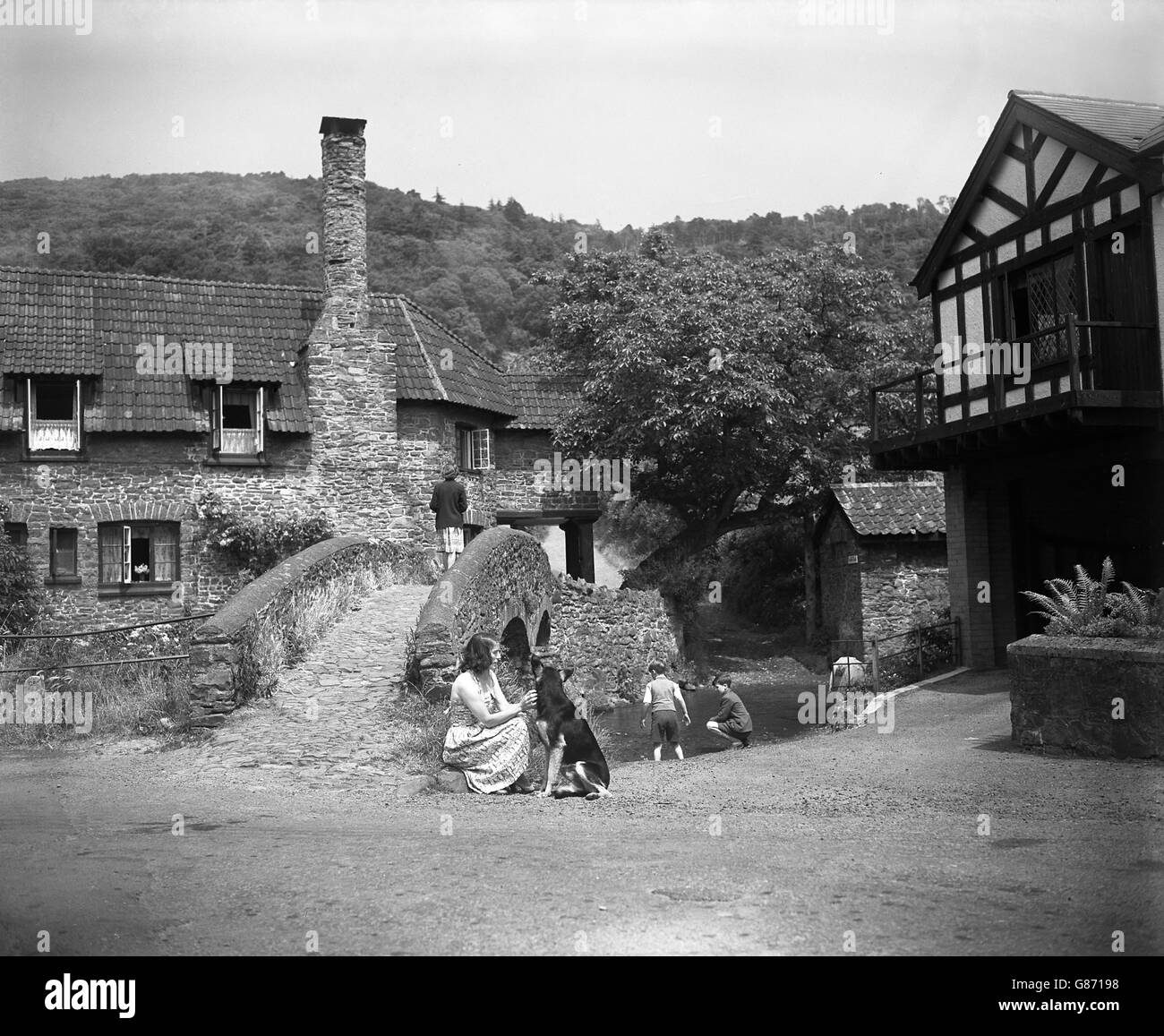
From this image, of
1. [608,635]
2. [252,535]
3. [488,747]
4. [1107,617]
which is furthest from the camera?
[608,635]

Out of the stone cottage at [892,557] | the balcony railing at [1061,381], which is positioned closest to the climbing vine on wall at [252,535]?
the stone cottage at [892,557]

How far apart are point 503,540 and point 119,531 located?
1191 centimetres

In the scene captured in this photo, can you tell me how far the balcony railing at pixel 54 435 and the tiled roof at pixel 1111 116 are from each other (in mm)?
19459

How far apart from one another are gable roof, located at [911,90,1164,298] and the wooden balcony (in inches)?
80.5

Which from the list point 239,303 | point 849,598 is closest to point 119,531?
point 239,303

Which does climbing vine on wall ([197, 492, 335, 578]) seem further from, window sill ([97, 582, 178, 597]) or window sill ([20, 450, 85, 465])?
window sill ([20, 450, 85, 465])

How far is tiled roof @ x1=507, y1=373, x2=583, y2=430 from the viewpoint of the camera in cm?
3177

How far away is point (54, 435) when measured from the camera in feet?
86.2

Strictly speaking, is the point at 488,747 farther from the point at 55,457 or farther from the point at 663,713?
the point at 55,457

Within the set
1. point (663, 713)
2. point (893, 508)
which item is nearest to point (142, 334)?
point (663, 713)

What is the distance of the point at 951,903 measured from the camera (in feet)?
21.0

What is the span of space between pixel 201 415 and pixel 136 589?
3991 mm

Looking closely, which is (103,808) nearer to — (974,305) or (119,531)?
(974,305)

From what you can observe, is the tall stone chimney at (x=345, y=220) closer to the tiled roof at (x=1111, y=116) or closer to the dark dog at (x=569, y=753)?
the tiled roof at (x=1111, y=116)
